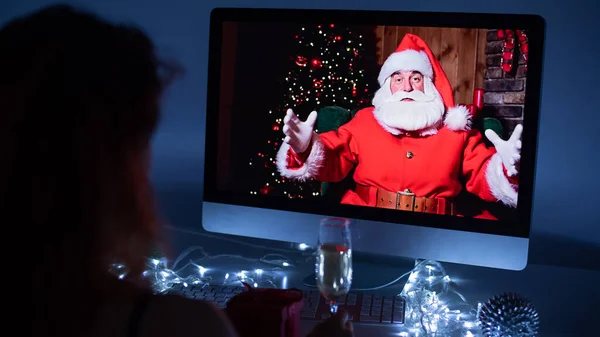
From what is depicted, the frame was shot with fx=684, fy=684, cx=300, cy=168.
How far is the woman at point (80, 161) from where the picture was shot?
0.65 metres

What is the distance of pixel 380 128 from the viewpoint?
1482 mm

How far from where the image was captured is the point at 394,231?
148cm

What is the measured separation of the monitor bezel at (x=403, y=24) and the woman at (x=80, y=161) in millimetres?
826

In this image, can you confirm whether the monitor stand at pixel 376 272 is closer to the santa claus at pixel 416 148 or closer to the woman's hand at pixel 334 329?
the santa claus at pixel 416 148

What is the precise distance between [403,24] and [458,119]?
23cm

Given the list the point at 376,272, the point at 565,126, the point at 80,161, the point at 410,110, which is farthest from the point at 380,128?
the point at 80,161

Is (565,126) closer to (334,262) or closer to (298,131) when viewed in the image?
(298,131)

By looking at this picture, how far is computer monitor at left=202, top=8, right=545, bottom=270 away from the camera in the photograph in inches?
54.1

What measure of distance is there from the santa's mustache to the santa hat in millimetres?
29

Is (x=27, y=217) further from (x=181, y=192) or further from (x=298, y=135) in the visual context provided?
(x=181, y=192)

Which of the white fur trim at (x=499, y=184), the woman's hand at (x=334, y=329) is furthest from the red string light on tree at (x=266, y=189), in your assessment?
the woman's hand at (x=334, y=329)

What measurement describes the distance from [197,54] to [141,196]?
159 cm

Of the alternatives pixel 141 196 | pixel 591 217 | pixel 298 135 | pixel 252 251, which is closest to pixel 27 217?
pixel 141 196

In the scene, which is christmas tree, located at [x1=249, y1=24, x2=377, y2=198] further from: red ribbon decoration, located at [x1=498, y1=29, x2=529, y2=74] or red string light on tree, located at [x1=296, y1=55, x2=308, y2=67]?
red ribbon decoration, located at [x1=498, y1=29, x2=529, y2=74]
